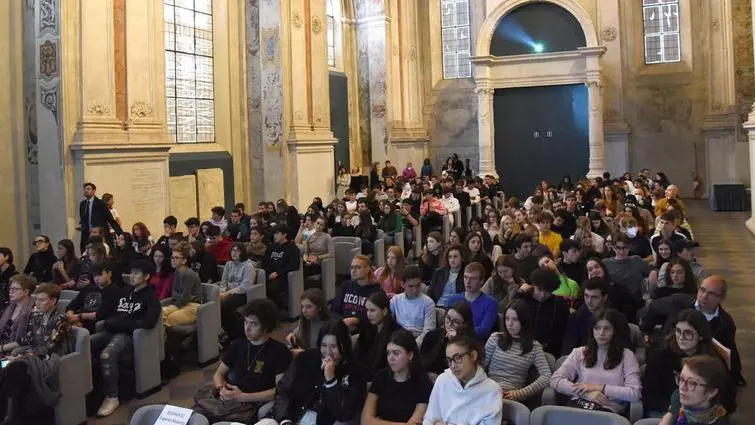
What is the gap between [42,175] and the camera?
11.7 m

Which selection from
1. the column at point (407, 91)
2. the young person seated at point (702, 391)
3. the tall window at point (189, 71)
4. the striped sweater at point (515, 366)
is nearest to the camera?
the young person seated at point (702, 391)

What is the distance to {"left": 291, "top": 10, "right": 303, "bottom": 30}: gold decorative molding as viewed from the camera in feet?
54.7

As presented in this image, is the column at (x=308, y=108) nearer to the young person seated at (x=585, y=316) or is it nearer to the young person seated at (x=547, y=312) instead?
the young person seated at (x=547, y=312)

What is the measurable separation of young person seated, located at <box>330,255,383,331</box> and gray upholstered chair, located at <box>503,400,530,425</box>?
99.9 inches

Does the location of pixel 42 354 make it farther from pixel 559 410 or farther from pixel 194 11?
pixel 194 11

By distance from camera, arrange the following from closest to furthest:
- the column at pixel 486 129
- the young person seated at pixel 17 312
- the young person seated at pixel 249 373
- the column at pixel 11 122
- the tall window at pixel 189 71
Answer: the young person seated at pixel 249 373 < the young person seated at pixel 17 312 < the column at pixel 11 122 < the tall window at pixel 189 71 < the column at pixel 486 129

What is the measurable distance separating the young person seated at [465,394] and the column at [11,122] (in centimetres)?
990

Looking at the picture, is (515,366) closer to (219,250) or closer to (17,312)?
(17,312)

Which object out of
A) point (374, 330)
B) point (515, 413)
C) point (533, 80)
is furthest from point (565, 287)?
point (533, 80)

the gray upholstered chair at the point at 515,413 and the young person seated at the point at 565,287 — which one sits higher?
the young person seated at the point at 565,287

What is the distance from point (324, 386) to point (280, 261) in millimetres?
4896

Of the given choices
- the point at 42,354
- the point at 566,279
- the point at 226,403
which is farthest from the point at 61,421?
the point at 566,279

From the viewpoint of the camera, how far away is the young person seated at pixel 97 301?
23.1 feet

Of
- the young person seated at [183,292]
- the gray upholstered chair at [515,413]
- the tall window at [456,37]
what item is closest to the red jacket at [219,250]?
the young person seated at [183,292]
